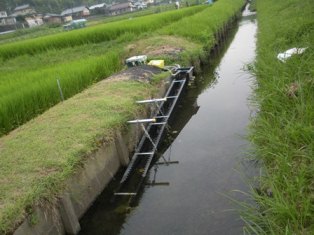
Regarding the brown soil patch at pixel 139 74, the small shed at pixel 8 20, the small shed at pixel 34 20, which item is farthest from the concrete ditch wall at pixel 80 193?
the small shed at pixel 8 20

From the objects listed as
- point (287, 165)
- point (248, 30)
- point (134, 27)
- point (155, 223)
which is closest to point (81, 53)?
point (134, 27)

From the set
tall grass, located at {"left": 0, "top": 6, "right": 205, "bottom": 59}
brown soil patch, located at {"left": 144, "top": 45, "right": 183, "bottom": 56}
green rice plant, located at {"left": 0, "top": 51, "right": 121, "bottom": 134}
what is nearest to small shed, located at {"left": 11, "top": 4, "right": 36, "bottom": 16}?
tall grass, located at {"left": 0, "top": 6, "right": 205, "bottom": 59}

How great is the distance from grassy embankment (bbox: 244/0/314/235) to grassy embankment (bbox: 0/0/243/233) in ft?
7.91

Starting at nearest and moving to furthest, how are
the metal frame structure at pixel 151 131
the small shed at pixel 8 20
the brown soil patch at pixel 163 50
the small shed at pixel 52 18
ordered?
the metal frame structure at pixel 151 131
the brown soil patch at pixel 163 50
the small shed at pixel 8 20
the small shed at pixel 52 18

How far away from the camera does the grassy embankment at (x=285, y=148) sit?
3.04 metres

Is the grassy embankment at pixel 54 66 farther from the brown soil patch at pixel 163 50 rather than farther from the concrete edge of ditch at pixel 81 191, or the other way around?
the concrete edge of ditch at pixel 81 191

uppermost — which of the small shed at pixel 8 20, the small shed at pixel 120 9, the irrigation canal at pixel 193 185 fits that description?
the irrigation canal at pixel 193 185

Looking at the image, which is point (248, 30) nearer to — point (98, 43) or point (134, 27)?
point (134, 27)

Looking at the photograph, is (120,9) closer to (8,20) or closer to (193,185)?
(8,20)

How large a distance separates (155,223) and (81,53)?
41.1 feet

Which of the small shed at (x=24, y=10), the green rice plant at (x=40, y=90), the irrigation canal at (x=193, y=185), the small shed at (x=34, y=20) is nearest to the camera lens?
the irrigation canal at (x=193, y=185)

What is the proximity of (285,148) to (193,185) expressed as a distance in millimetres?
1769

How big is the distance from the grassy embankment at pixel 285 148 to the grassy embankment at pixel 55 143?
2.41 meters

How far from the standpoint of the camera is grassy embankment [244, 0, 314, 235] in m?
3.04
